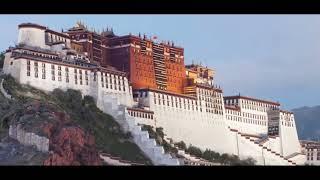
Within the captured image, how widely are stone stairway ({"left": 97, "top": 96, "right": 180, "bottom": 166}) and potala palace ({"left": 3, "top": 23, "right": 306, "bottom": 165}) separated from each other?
0.03 meters

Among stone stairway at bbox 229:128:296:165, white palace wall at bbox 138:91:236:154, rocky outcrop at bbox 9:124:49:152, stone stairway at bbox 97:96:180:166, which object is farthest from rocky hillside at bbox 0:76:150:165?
stone stairway at bbox 229:128:296:165

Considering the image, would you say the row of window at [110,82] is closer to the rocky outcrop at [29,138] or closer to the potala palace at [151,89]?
the potala palace at [151,89]

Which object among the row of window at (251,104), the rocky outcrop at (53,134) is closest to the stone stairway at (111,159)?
the rocky outcrop at (53,134)

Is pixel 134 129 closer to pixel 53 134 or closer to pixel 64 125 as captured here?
pixel 64 125

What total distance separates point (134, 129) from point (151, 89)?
7.83 ft

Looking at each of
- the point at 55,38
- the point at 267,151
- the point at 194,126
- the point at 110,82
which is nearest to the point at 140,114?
the point at 110,82

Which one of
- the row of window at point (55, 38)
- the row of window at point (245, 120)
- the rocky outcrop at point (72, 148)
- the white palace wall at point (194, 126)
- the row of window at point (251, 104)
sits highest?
the row of window at point (55, 38)

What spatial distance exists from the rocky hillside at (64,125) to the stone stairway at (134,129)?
0.96 ft

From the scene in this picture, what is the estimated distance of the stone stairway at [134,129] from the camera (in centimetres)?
2686

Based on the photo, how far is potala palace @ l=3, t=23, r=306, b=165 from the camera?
26.8 m

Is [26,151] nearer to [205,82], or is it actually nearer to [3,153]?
[3,153]

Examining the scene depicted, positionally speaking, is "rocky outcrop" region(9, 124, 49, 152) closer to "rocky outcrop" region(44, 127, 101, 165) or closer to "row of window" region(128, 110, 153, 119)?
"rocky outcrop" region(44, 127, 101, 165)
